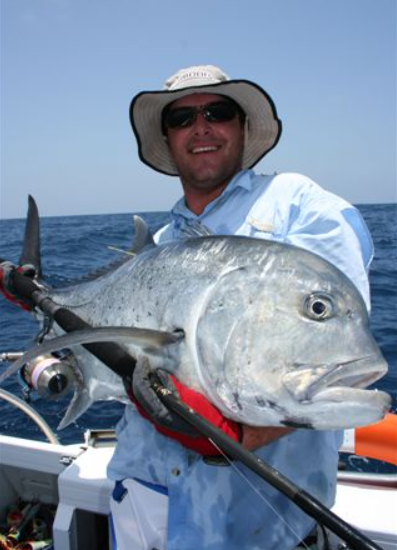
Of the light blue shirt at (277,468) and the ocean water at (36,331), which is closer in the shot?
the light blue shirt at (277,468)

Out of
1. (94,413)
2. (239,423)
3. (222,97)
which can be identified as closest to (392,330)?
(94,413)

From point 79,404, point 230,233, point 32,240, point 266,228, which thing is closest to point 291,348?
point 266,228

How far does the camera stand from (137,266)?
7.08 feet

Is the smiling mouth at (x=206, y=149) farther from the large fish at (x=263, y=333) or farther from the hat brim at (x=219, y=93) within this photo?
the large fish at (x=263, y=333)

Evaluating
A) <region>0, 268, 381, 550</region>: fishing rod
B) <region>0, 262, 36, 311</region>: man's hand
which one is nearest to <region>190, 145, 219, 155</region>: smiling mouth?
<region>0, 268, 381, 550</region>: fishing rod

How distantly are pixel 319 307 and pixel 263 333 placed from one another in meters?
0.20

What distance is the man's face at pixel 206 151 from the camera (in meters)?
2.64

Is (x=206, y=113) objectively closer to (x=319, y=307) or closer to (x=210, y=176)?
(x=210, y=176)

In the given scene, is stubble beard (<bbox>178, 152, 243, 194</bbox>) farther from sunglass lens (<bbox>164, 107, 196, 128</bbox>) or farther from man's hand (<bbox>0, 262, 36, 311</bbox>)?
man's hand (<bbox>0, 262, 36, 311</bbox>)

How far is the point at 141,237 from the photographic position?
7.77 ft

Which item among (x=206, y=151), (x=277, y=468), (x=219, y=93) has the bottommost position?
(x=277, y=468)

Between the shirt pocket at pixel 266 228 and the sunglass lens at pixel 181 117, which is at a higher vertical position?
the sunglass lens at pixel 181 117

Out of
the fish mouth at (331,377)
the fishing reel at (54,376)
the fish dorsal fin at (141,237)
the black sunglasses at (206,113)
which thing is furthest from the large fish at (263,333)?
the black sunglasses at (206,113)

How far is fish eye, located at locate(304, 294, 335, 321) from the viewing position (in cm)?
151
